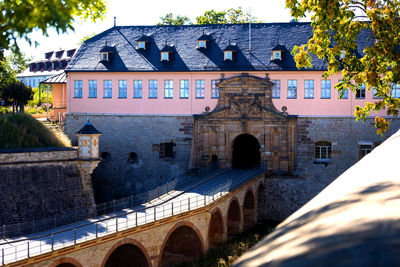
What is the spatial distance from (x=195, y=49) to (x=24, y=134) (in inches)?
525

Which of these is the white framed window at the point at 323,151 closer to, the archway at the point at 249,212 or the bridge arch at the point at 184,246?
the archway at the point at 249,212

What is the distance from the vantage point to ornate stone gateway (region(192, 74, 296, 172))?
31.9 meters

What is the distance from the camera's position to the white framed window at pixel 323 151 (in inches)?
1243

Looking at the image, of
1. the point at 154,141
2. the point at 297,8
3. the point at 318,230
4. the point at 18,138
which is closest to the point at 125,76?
Answer: the point at 154,141

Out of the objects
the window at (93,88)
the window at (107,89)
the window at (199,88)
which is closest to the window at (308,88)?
the window at (199,88)

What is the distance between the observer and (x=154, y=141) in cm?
3312

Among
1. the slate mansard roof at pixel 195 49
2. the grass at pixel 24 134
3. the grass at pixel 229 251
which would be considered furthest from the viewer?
the slate mansard roof at pixel 195 49

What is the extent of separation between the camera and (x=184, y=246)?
73.0ft

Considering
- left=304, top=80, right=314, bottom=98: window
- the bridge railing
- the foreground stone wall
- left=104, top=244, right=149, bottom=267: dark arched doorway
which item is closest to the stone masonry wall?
the foreground stone wall

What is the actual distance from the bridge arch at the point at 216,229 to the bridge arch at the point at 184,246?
1719 millimetres

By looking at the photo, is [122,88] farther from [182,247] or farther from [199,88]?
[182,247]

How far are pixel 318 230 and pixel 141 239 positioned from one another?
16423 millimetres

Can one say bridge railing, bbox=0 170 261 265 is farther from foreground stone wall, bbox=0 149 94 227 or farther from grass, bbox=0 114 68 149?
grass, bbox=0 114 68 149

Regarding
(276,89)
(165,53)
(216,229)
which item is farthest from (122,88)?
(216,229)
